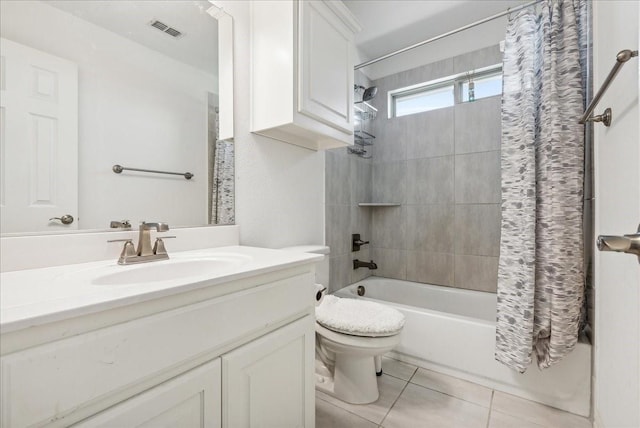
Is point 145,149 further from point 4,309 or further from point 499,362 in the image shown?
point 499,362

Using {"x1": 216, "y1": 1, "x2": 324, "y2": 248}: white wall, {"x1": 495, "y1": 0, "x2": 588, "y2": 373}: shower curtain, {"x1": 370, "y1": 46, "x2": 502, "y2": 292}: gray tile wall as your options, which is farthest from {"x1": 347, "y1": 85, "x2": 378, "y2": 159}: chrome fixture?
{"x1": 495, "y1": 0, "x2": 588, "y2": 373}: shower curtain

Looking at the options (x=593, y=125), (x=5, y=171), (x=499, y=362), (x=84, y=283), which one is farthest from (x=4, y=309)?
(x=593, y=125)

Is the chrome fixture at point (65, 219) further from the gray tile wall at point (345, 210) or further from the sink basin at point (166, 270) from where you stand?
the gray tile wall at point (345, 210)

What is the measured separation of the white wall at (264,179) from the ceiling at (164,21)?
0.42 ft

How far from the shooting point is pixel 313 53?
1.36 metres

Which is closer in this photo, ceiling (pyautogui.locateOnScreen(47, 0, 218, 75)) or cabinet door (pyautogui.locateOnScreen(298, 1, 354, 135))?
ceiling (pyautogui.locateOnScreen(47, 0, 218, 75))

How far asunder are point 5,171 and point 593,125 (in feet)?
7.35

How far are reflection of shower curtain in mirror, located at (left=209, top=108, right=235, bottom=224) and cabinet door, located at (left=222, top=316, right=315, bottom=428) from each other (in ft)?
2.22

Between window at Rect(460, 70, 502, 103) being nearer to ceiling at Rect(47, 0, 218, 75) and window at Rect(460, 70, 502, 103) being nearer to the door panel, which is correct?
ceiling at Rect(47, 0, 218, 75)

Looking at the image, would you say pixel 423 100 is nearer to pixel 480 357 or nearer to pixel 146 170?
pixel 480 357

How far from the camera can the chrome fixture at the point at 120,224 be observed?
97 centimetres

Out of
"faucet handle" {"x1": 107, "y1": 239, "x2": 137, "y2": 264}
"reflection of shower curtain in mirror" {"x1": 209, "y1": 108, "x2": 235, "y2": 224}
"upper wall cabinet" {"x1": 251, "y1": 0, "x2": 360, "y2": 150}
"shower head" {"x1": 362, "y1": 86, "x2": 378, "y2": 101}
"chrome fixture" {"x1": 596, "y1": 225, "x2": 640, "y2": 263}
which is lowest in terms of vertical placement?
"faucet handle" {"x1": 107, "y1": 239, "x2": 137, "y2": 264}

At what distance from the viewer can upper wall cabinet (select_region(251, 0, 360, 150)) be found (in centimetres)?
129

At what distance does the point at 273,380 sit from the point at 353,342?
0.51m
